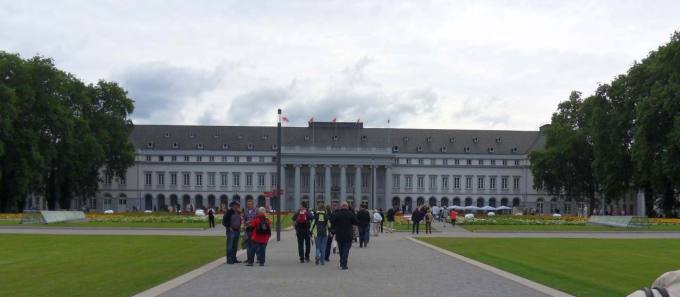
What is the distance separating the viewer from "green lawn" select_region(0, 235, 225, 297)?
1777cm

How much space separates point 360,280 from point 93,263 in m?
8.10

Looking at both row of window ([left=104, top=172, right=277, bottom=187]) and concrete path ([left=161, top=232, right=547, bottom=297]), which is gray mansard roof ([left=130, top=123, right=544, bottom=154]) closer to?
row of window ([left=104, top=172, right=277, bottom=187])

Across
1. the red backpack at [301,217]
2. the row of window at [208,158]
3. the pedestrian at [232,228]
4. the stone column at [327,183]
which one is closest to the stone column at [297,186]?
the stone column at [327,183]

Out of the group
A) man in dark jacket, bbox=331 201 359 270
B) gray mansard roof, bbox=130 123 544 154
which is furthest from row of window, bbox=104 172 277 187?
man in dark jacket, bbox=331 201 359 270

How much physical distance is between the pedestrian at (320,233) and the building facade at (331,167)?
109 m

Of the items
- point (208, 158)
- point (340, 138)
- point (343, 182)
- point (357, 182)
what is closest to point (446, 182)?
point (357, 182)

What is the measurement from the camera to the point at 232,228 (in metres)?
25.0

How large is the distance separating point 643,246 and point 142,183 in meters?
111

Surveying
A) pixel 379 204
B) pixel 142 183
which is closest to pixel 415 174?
pixel 379 204

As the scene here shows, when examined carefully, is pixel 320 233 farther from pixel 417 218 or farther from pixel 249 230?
pixel 417 218

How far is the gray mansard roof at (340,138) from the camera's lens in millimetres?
138000

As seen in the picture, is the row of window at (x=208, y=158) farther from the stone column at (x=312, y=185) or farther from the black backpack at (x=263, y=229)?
the black backpack at (x=263, y=229)

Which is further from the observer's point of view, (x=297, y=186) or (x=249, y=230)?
(x=297, y=186)

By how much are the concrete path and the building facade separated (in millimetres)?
110217
